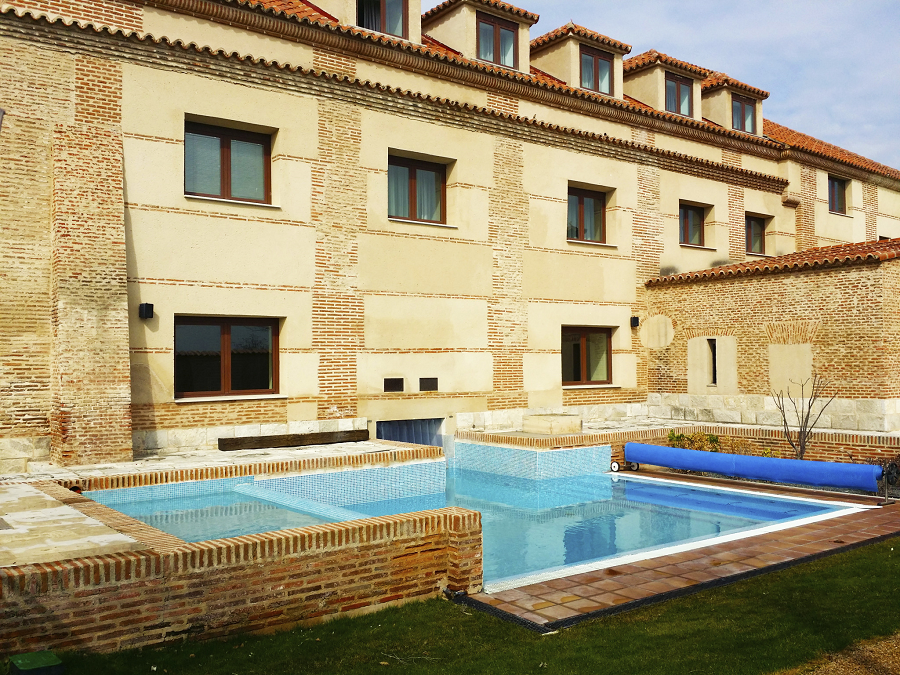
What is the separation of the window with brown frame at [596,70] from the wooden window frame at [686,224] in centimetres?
379

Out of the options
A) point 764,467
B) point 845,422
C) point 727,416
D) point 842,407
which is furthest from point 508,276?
point 845,422

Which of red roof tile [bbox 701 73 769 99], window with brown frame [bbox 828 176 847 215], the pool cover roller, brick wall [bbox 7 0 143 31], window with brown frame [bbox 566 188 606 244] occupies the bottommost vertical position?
the pool cover roller

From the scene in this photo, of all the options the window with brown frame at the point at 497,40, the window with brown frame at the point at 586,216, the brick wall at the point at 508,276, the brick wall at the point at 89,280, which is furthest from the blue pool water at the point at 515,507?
the window with brown frame at the point at 497,40

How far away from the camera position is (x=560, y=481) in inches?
A: 553

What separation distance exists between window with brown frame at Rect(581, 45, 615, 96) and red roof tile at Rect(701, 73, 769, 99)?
3.94 metres

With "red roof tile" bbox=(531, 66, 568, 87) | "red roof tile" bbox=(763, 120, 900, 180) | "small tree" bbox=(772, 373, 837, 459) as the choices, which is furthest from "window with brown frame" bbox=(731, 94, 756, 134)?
"small tree" bbox=(772, 373, 837, 459)

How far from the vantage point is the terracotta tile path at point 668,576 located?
6.32 m

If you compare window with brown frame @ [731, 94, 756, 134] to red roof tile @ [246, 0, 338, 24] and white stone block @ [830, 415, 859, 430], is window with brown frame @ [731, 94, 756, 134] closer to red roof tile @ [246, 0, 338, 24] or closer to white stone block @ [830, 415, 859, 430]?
white stone block @ [830, 415, 859, 430]

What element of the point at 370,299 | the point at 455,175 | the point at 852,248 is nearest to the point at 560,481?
the point at 370,299

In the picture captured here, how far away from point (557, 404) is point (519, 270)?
326 centimetres

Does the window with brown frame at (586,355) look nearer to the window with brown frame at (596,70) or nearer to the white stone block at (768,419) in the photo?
the white stone block at (768,419)

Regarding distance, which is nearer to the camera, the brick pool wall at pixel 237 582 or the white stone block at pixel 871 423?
the brick pool wall at pixel 237 582

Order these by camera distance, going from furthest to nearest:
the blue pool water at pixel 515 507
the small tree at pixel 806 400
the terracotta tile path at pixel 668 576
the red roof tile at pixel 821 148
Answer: the red roof tile at pixel 821 148
the small tree at pixel 806 400
the blue pool water at pixel 515 507
the terracotta tile path at pixel 668 576

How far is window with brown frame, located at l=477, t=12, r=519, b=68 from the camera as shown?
1825 centimetres
